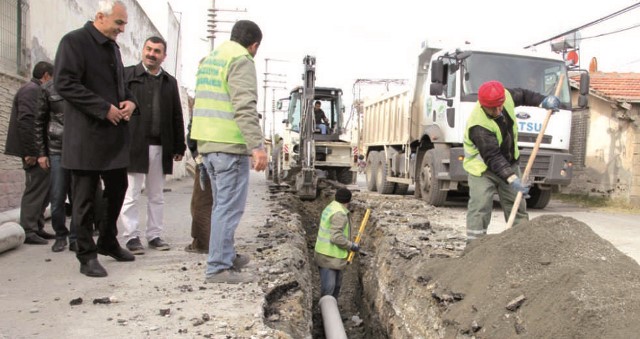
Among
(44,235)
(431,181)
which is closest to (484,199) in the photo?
(44,235)

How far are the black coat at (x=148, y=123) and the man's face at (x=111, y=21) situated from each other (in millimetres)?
899

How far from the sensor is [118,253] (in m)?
4.29

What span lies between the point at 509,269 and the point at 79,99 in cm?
337

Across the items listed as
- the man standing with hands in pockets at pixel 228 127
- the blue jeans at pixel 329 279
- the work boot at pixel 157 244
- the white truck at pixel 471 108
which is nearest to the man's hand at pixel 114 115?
the man standing with hands in pockets at pixel 228 127

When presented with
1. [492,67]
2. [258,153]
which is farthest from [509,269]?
[492,67]

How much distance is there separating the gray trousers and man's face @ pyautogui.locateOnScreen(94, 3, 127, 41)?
11.0ft

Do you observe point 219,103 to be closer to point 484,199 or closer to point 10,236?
point 10,236

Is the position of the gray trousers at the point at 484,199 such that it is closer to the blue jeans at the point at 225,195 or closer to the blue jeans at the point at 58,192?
the blue jeans at the point at 225,195

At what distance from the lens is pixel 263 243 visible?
544cm

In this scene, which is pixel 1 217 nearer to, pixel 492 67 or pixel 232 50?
pixel 232 50

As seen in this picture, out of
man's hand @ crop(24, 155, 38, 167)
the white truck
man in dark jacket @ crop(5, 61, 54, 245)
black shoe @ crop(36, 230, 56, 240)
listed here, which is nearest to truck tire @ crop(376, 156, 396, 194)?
the white truck

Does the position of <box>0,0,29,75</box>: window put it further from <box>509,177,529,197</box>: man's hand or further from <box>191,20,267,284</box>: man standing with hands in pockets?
<box>509,177,529,197</box>: man's hand

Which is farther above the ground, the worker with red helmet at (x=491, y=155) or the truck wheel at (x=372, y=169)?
the worker with red helmet at (x=491, y=155)

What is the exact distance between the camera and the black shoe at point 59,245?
15.3 feet
